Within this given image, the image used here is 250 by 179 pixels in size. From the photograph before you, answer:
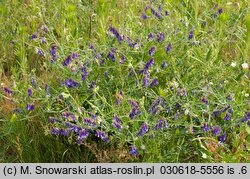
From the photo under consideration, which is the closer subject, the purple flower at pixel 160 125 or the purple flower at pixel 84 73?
the purple flower at pixel 160 125

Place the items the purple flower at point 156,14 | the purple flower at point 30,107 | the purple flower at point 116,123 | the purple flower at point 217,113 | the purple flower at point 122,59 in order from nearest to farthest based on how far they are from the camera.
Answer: the purple flower at point 116,123, the purple flower at point 217,113, the purple flower at point 30,107, the purple flower at point 122,59, the purple flower at point 156,14

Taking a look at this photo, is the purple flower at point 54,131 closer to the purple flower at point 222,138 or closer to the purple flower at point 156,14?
the purple flower at point 222,138

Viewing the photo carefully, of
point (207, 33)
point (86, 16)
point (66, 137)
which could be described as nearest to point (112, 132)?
point (66, 137)

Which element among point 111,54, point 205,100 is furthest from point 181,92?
point 111,54

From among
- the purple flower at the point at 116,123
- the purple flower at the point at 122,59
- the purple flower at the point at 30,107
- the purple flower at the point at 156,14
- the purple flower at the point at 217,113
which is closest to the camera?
the purple flower at the point at 116,123

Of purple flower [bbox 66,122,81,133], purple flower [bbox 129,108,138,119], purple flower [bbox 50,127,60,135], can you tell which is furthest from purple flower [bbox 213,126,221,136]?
purple flower [bbox 50,127,60,135]

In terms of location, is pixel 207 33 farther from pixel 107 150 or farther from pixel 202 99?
pixel 107 150

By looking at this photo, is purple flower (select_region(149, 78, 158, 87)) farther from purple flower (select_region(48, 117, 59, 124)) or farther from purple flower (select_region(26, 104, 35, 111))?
purple flower (select_region(26, 104, 35, 111))

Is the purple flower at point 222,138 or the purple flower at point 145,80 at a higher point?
the purple flower at point 145,80

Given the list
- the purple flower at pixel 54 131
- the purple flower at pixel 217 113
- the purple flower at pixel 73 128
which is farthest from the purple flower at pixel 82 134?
the purple flower at pixel 217 113

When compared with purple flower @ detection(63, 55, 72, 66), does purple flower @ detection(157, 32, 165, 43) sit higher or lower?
higher

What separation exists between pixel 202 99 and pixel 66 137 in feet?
2.57

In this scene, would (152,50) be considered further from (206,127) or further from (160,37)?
(206,127)

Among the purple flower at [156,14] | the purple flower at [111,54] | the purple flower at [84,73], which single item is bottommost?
the purple flower at [84,73]
